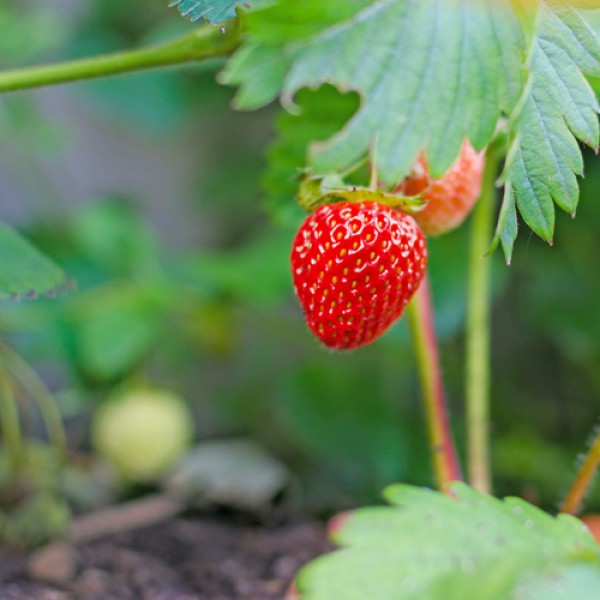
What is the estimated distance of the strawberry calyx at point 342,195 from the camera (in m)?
0.60

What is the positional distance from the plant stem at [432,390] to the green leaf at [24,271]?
28 cm

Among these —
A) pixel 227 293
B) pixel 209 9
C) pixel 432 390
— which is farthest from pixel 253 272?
pixel 209 9

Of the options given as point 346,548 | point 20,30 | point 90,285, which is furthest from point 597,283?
point 346,548

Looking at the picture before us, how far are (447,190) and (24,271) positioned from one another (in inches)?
11.7

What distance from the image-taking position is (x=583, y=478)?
2.14 feet

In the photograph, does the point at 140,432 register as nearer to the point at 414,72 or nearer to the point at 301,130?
the point at 301,130

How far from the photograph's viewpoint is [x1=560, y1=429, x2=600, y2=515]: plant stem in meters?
0.64

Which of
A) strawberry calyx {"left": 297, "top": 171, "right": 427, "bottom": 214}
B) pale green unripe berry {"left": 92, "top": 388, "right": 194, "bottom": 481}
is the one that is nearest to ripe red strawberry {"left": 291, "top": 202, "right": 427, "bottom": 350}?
strawberry calyx {"left": 297, "top": 171, "right": 427, "bottom": 214}

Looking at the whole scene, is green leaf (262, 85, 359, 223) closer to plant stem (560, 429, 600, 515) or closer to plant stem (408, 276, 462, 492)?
plant stem (408, 276, 462, 492)

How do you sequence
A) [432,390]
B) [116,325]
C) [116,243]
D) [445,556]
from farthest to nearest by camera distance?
1. [116,243]
2. [116,325]
3. [432,390]
4. [445,556]

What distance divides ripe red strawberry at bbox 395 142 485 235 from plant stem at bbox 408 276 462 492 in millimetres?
95

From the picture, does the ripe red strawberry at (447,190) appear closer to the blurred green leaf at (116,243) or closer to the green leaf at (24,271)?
the green leaf at (24,271)

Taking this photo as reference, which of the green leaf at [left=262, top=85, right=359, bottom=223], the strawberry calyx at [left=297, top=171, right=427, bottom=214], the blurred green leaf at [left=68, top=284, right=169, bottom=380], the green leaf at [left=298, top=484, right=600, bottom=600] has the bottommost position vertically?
the green leaf at [left=298, top=484, right=600, bottom=600]

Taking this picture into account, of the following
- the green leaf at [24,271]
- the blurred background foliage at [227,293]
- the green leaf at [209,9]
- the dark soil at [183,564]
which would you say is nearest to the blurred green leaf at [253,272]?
the blurred background foliage at [227,293]
